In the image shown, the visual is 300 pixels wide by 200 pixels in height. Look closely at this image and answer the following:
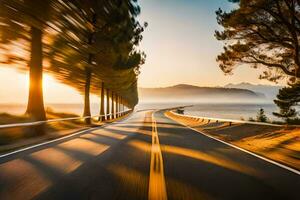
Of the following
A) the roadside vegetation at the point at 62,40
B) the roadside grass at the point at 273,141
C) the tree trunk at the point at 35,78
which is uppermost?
the roadside vegetation at the point at 62,40

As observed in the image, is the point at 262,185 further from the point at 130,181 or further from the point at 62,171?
the point at 62,171

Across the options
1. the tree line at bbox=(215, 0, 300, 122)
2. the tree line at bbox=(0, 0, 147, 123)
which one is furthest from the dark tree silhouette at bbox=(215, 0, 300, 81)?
the tree line at bbox=(0, 0, 147, 123)

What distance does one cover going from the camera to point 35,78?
18.8m

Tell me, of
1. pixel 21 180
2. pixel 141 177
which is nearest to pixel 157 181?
pixel 141 177

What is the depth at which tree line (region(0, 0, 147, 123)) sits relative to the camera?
18.2 meters

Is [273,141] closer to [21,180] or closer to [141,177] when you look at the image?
[141,177]

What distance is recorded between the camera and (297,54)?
1969cm

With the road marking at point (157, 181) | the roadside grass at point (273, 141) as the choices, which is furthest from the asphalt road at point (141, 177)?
the roadside grass at point (273, 141)

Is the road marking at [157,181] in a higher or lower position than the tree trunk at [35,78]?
lower

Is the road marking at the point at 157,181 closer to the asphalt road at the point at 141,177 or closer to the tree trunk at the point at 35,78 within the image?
the asphalt road at the point at 141,177

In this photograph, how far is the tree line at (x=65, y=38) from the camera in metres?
18.2

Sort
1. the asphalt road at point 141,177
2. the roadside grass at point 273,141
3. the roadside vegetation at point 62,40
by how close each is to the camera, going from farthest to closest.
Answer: the roadside vegetation at point 62,40, the roadside grass at point 273,141, the asphalt road at point 141,177

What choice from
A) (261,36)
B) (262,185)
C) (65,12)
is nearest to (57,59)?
(65,12)

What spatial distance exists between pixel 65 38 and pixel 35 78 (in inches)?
335
